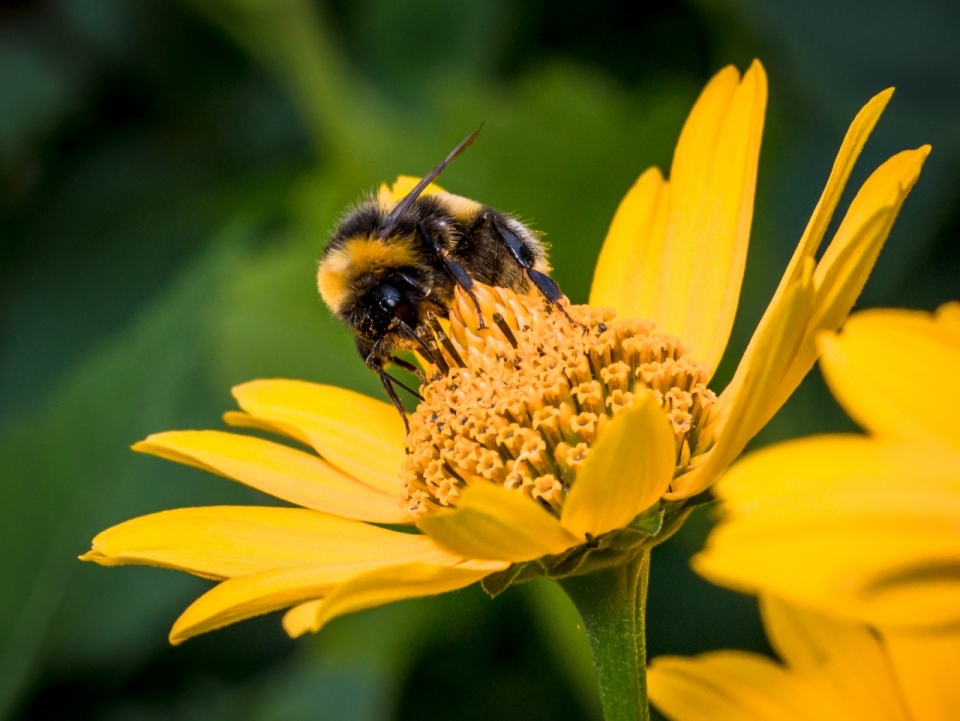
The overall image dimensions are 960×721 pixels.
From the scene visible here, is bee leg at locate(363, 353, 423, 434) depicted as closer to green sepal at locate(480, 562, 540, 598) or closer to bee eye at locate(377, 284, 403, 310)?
bee eye at locate(377, 284, 403, 310)

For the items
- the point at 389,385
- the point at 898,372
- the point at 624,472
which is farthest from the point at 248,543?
the point at 898,372

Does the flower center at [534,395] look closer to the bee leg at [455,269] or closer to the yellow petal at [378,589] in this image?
the bee leg at [455,269]

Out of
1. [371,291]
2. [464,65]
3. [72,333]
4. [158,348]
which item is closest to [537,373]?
[371,291]

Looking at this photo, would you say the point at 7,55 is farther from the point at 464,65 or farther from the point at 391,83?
the point at 464,65

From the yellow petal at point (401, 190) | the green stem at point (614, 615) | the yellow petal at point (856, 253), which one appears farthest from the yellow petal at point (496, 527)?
the yellow petal at point (401, 190)

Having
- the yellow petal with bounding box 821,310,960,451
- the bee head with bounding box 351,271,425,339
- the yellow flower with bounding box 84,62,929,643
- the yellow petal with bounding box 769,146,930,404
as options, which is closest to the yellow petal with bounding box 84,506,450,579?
the yellow flower with bounding box 84,62,929,643

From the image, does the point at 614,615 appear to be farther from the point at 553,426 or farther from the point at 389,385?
the point at 389,385
